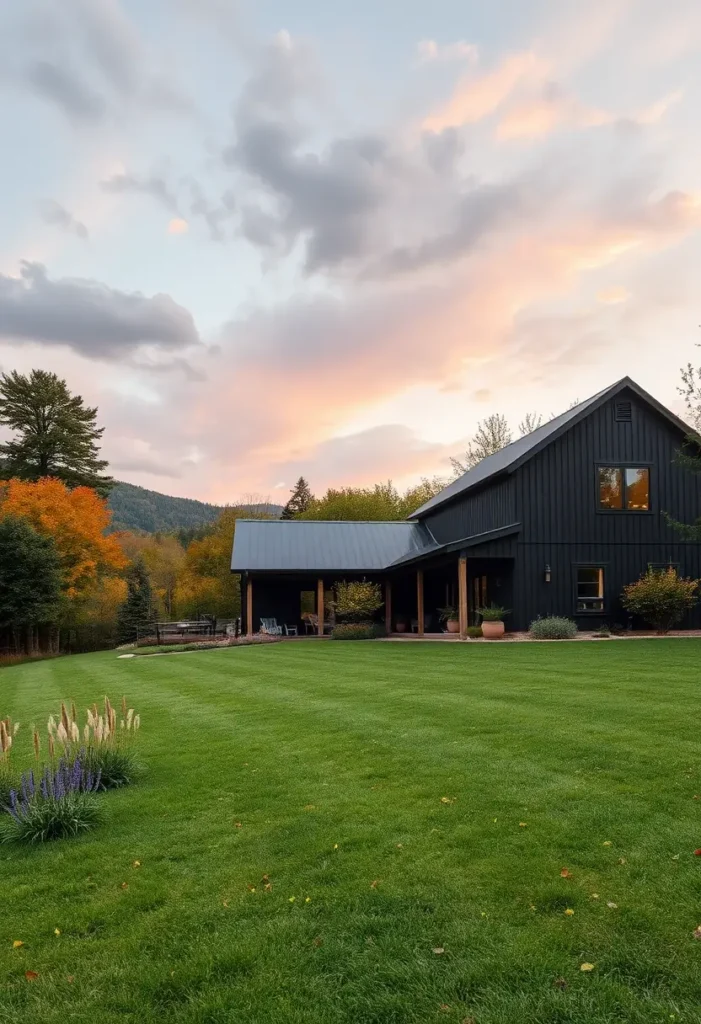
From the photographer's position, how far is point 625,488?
71.7ft

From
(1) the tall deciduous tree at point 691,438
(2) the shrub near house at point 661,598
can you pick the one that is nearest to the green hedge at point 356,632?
(2) the shrub near house at point 661,598

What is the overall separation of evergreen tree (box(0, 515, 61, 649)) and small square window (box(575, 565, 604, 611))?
2299 cm

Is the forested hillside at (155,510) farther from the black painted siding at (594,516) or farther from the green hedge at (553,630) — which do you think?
the green hedge at (553,630)

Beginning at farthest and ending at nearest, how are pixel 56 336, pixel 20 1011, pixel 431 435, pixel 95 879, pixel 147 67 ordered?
1. pixel 431 435
2. pixel 56 336
3. pixel 147 67
4. pixel 95 879
5. pixel 20 1011

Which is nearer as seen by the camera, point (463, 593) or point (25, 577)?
point (463, 593)

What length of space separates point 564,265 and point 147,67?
423 inches

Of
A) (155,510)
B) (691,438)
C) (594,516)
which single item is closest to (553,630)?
(594,516)

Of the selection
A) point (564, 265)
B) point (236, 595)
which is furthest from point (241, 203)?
point (236, 595)

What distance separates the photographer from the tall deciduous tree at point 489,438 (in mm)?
47781

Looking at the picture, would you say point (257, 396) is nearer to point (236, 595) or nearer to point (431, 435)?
point (431, 435)

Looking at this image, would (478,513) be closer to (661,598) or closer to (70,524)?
(661,598)

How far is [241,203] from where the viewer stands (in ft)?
50.8

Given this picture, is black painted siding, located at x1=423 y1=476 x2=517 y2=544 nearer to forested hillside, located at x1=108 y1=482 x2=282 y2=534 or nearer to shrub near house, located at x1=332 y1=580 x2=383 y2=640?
shrub near house, located at x1=332 y1=580 x2=383 y2=640

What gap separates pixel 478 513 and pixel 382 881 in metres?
21.1
